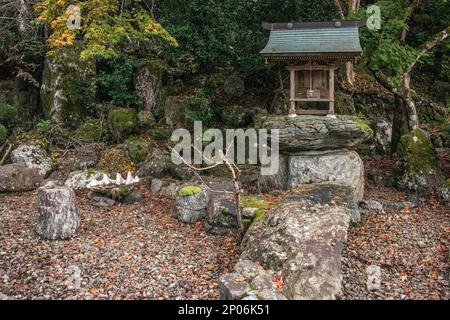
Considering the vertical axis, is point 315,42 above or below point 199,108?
above

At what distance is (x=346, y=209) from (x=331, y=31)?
14.6 ft

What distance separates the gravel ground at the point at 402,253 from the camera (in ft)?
19.4

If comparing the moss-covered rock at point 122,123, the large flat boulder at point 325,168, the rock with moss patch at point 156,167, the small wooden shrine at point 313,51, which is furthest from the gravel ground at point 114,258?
A: the small wooden shrine at point 313,51

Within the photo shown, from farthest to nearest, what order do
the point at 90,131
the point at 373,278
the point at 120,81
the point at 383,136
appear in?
the point at 120,81
the point at 383,136
the point at 90,131
the point at 373,278

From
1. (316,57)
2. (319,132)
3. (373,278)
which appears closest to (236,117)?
(319,132)

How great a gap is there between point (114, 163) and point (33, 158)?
250cm

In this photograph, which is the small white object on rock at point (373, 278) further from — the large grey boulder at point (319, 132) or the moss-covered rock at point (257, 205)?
the large grey boulder at point (319, 132)

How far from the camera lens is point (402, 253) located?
22.8 ft

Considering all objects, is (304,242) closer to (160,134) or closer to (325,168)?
(325,168)

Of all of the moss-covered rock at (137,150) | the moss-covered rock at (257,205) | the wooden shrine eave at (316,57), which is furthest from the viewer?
the moss-covered rock at (137,150)

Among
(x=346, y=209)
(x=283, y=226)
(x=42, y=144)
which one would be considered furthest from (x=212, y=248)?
(x=42, y=144)

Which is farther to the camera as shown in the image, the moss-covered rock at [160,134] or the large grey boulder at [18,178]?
the moss-covered rock at [160,134]

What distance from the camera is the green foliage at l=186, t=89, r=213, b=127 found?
12.4 m

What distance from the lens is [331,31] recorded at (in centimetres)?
908
